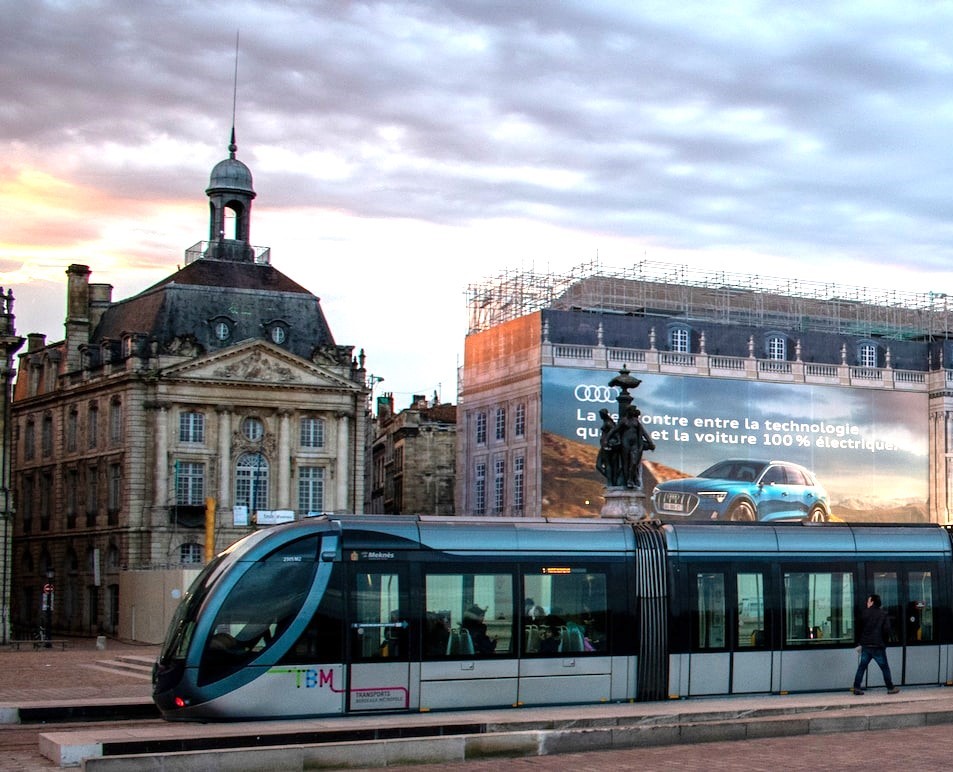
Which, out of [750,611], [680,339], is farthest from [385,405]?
[750,611]

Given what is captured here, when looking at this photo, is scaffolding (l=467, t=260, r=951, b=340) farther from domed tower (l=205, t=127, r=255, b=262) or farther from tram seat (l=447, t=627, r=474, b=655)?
tram seat (l=447, t=627, r=474, b=655)

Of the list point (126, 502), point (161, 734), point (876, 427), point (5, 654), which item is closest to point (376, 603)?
point (161, 734)

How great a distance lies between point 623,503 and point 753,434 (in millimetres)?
41489

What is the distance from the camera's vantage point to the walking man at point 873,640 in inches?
920

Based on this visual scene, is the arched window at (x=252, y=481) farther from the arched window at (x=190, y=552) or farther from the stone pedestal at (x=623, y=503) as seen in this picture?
the stone pedestal at (x=623, y=503)

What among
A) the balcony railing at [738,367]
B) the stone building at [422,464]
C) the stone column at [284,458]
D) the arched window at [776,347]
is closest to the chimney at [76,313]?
the stone column at [284,458]

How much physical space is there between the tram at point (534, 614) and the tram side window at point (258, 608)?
18mm

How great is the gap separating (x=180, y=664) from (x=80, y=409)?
5083 cm

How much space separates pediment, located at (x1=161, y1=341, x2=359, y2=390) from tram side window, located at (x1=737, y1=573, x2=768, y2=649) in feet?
143

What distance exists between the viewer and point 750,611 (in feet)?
77.0

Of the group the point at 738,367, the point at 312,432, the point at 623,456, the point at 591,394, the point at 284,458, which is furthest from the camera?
the point at 738,367

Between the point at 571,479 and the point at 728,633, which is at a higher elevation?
the point at 571,479

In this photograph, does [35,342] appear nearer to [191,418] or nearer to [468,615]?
[191,418]

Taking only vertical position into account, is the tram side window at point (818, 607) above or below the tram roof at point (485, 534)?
below
